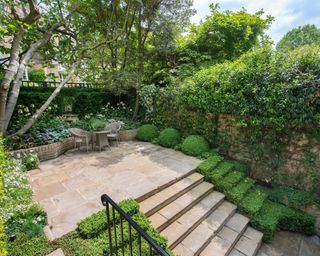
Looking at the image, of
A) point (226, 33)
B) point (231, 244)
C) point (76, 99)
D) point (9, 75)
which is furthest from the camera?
point (76, 99)

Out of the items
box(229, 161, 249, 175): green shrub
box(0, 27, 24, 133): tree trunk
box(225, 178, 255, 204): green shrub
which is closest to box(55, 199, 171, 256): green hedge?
box(225, 178, 255, 204): green shrub

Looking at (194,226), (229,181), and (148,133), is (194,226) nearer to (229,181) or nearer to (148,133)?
(229,181)

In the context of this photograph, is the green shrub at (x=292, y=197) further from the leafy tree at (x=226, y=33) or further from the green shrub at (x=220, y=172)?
the leafy tree at (x=226, y=33)

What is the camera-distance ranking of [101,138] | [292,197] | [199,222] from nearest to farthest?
[199,222] < [292,197] < [101,138]

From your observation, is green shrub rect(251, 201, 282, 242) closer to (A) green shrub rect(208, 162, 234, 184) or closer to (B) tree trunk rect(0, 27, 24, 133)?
(A) green shrub rect(208, 162, 234, 184)

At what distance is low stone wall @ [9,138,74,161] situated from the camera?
4678 mm

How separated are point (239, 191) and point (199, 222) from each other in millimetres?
1390

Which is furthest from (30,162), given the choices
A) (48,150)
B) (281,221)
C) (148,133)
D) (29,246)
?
(281,221)

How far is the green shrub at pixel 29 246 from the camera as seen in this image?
1.99 m

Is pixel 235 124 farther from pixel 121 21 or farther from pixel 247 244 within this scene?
pixel 121 21

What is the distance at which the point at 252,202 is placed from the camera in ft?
12.8

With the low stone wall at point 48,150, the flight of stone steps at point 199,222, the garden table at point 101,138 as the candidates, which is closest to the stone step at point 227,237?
the flight of stone steps at point 199,222

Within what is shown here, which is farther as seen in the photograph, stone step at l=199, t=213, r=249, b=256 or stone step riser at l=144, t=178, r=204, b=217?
stone step riser at l=144, t=178, r=204, b=217

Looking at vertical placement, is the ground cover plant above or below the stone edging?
below
